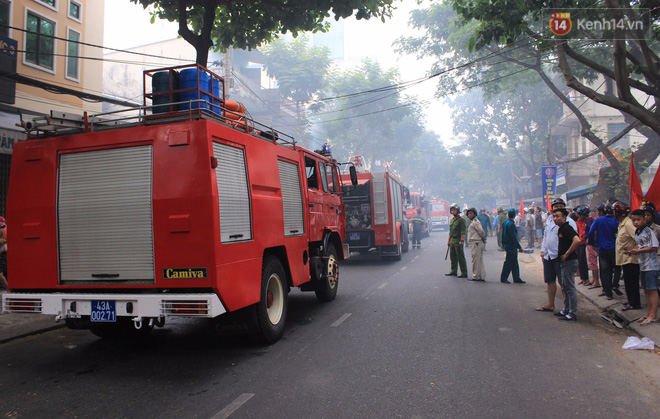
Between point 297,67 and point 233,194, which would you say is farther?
point 297,67

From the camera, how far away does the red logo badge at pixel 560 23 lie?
30.7 ft

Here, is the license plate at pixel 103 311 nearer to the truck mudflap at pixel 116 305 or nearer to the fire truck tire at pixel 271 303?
the truck mudflap at pixel 116 305

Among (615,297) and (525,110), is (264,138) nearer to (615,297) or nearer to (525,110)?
(615,297)

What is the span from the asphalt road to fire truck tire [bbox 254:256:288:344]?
187 mm

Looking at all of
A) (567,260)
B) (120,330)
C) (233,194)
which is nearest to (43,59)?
(120,330)

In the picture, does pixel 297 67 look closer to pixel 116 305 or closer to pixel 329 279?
pixel 329 279

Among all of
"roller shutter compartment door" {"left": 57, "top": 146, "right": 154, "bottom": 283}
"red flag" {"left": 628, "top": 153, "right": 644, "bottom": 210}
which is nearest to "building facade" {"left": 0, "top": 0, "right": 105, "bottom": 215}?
"roller shutter compartment door" {"left": 57, "top": 146, "right": 154, "bottom": 283}

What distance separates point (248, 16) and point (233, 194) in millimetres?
8687

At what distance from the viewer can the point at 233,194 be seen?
5.18m

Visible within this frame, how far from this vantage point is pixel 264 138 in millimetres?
6500

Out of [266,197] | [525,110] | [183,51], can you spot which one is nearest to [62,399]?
[266,197]

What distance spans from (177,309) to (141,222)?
3.45 feet

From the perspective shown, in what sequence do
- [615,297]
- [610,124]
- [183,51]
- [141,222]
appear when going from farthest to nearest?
[183,51], [610,124], [615,297], [141,222]

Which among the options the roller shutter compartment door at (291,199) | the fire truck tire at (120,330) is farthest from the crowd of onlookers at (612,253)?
the fire truck tire at (120,330)
